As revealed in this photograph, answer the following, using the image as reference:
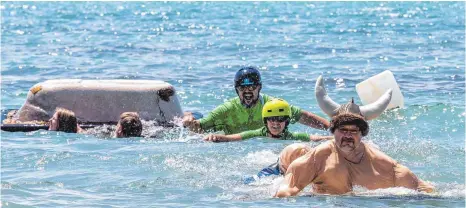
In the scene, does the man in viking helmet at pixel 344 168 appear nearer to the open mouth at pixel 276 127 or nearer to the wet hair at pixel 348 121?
the wet hair at pixel 348 121

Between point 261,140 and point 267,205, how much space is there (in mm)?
3337

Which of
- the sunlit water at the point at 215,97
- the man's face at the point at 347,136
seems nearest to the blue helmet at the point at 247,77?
the sunlit water at the point at 215,97

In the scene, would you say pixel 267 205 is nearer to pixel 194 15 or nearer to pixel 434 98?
pixel 434 98

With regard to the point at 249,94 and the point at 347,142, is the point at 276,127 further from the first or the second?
the point at 347,142

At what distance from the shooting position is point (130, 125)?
12281mm

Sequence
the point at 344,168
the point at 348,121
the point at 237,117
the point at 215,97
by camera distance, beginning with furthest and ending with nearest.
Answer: the point at 215,97
the point at 237,117
the point at 344,168
the point at 348,121

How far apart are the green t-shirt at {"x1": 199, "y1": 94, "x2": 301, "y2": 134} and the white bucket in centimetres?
119

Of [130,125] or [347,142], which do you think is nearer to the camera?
[347,142]

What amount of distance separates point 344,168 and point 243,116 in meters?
4.53

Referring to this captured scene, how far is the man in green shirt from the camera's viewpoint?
12219 mm

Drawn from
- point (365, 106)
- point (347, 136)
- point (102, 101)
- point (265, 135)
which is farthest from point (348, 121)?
point (102, 101)

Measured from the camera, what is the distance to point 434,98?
1702cm

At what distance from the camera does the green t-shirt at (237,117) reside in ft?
40.3

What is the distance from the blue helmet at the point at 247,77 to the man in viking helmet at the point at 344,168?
3980mm
